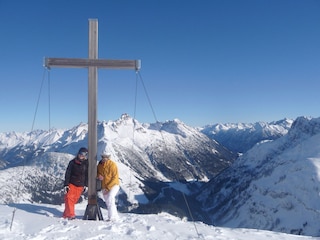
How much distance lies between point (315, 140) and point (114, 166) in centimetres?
19171

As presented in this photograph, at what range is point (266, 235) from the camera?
513 inches

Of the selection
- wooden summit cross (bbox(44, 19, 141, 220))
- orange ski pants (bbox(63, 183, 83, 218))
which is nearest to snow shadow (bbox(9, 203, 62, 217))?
orange ski pants (bbox(63, 183, 83, 218))

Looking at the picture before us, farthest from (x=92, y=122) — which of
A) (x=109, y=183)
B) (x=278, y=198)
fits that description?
(x=278, y=198)

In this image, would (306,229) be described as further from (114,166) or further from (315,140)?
(114,166)

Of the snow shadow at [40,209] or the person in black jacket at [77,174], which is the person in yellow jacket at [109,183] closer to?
the person in black jacket at [77,174]

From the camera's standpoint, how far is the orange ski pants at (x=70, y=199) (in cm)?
1380

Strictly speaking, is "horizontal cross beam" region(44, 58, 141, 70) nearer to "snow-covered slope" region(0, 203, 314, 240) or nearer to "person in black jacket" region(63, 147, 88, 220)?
"person in black jacket" region(63, 147, 88, 220)

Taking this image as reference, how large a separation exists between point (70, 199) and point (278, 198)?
5692 inches

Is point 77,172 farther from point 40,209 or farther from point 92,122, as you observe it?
point 40,209

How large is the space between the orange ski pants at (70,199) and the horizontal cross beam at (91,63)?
491cm

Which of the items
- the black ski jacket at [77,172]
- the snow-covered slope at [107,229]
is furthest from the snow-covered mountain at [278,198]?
the black ski jacket at [77,172]

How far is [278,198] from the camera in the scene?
145m

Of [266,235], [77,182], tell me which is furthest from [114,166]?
[266,235]

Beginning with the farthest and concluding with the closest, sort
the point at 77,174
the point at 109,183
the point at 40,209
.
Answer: the point at 40,209, the point at 77,174, the point at 109,183
